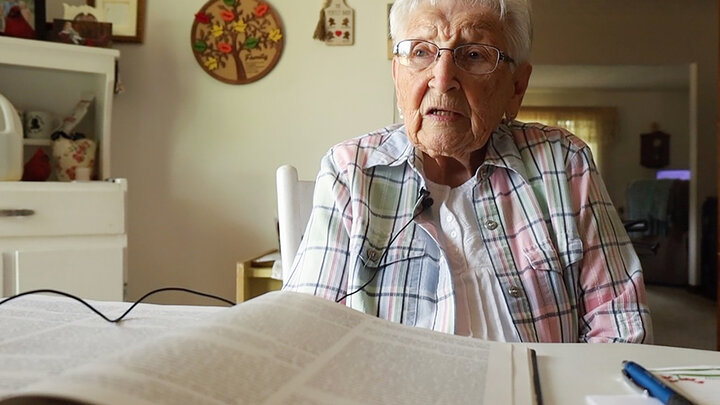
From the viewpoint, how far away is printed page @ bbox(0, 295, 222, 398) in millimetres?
421

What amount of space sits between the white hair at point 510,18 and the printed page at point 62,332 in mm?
565

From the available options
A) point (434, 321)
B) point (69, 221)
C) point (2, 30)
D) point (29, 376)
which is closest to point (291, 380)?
point (29, 376)

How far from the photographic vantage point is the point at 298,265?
3.01 ft

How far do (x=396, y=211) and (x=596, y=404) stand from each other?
515 millimetres

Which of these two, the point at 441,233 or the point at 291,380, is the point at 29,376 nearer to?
the point at 291,380

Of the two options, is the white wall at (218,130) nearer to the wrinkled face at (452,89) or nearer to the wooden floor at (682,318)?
the wrinkled face at (452,89)

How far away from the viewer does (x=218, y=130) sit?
2.41 meters

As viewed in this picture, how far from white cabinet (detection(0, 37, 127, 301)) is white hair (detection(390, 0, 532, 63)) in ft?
4.22

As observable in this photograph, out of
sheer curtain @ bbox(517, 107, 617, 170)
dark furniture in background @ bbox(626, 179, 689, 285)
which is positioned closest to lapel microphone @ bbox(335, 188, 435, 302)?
sheer curtain @ bbox(517, 107, 617, 170)

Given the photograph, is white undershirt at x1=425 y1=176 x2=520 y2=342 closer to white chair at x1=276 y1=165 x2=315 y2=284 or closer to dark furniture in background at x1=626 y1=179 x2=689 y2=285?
white chair at x1=276 y1=165 x2=315 y2=284

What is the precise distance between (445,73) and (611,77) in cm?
303

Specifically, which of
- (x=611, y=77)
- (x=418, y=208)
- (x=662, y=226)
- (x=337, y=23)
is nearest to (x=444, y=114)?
(x=418, y=208)

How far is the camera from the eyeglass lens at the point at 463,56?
0.91 metres

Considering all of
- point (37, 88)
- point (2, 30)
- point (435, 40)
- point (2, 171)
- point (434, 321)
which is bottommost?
point (434, 321)
